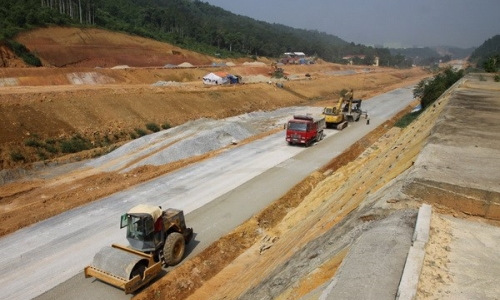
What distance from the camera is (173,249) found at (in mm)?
13117

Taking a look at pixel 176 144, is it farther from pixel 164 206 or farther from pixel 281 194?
pixel 281 194

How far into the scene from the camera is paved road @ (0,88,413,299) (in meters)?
12.3

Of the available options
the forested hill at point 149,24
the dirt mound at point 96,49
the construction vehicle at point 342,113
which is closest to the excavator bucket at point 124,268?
the construction vehicle at point 342,113

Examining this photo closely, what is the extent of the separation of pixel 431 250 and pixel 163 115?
3436 cm

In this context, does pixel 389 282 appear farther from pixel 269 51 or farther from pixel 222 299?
pixel 269 51

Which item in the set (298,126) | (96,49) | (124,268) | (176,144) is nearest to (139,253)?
(124,268)

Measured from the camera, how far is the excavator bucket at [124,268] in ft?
36.9

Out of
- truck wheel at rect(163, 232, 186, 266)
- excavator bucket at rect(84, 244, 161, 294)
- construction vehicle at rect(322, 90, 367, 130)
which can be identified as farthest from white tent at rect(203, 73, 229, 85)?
excavator bucket at rect(84, 244, 161, 294)

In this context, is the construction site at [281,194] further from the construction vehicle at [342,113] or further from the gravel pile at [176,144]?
the construction vehicle at [342,113]

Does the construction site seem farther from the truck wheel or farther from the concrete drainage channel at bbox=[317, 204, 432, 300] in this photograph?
the truck wheel

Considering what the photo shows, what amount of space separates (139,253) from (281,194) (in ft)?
31.0

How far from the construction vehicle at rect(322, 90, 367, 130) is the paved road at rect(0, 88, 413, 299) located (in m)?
5.83

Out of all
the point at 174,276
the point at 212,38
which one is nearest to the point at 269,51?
the point at 212,38

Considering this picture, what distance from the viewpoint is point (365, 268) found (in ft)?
20.4
